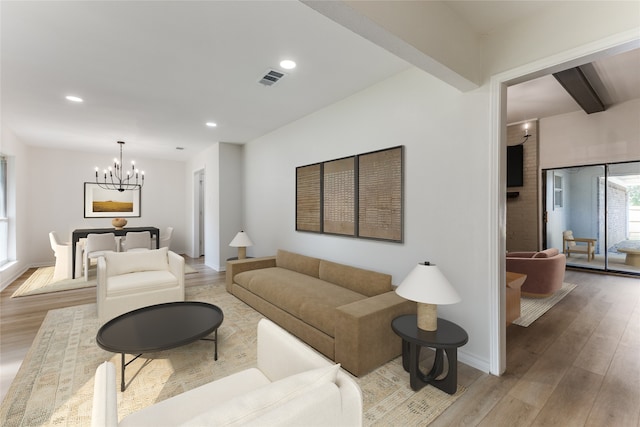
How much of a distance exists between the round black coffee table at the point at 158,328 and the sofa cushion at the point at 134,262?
121cm

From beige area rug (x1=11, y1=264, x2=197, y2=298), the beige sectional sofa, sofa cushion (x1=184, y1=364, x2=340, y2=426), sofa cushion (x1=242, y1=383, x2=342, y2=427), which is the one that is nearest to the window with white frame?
beige area rug (x1=11, y1=264, x2=197, y2=298)

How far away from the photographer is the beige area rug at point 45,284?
4.33 metres

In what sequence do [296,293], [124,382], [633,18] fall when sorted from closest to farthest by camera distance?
1. [633,18]
2. [124,382]
3. [296,293]

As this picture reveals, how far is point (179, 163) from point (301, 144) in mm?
5372

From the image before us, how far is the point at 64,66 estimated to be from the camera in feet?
8.93

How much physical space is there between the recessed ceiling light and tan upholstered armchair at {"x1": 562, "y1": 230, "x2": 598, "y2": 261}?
6.77 metres

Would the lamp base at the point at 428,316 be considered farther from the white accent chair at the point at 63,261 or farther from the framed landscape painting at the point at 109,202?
the framed landscape painting at the point at 109,202

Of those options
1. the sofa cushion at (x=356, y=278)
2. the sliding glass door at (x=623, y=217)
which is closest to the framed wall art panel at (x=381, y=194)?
the sofa cushion at (x=356, y=278)

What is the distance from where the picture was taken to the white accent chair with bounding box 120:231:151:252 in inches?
227

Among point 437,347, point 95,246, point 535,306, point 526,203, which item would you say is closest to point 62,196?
point 95,246

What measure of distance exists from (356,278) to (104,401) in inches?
96.5

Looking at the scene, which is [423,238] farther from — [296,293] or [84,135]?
[84,135]

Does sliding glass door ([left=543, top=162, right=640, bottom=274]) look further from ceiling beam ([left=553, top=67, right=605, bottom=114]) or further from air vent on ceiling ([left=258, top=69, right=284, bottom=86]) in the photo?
air vent on ceiling ([left=258, top=69, right=284, bottom=86])

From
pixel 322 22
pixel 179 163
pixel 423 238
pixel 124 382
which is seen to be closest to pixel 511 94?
pixel 423 238
